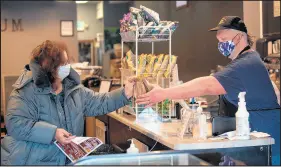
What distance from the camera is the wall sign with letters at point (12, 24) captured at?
32.3 feet

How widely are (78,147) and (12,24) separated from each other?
287 inches

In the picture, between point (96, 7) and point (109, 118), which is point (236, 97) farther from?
point (96, 7)

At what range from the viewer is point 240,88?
9.74 feet

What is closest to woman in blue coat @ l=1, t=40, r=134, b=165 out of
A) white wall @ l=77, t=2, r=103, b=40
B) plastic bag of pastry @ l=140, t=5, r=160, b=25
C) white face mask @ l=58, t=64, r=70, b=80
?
white face mask @ l=58, t=64, r=70, b=80

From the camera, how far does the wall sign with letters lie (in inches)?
387

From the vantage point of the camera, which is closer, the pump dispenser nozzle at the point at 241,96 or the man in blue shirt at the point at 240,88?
the pump dispenser nozzle at the point at 241,96

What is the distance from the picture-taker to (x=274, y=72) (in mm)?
5281

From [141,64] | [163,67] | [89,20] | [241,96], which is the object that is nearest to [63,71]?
[141,64]

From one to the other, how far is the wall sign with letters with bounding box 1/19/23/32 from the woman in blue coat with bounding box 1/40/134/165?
6.98 meters

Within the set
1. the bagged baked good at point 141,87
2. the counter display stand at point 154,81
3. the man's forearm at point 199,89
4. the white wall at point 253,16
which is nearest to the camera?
the man's forearm at point 199,89

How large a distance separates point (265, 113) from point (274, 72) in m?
2.36

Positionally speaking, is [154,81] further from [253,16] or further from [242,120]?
[253,16]

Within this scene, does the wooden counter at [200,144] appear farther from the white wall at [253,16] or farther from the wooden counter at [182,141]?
the white wall at [253,16]

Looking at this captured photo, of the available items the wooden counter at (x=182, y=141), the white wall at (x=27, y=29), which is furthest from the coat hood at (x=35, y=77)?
the white wall at (x=27, y=29)
